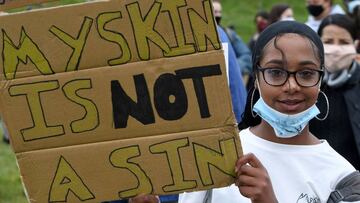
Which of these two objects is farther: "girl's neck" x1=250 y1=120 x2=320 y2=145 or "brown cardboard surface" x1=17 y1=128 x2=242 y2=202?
"girl's neck" x1=250 y1=120 x2=320 y2=145

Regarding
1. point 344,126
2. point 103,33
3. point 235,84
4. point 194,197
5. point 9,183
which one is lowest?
point 9,183

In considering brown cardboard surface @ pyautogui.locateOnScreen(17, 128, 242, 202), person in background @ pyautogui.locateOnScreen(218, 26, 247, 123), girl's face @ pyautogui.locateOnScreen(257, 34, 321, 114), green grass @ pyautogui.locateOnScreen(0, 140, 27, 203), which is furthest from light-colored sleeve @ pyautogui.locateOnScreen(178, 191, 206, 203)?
green grass @ pyautogui.locateOnScreen(0, 140, 27, 203)

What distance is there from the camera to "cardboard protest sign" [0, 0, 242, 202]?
11.6 feet

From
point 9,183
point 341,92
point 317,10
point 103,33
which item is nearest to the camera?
point 103,33

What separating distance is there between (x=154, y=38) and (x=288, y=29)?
52 cm

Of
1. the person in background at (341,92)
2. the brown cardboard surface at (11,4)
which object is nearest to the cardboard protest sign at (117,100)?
the brown cardboard surface at (11,4)

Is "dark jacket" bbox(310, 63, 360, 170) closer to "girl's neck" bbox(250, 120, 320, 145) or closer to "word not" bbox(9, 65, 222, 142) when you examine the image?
"girl's neck" bbox(250, 120, 320, 145)

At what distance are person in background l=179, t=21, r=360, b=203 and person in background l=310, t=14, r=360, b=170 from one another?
72.1 inches

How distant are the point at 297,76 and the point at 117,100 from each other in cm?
64

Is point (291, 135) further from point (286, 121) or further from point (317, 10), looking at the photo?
point (317, 10)

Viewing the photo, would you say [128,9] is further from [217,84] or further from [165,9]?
[217,84]

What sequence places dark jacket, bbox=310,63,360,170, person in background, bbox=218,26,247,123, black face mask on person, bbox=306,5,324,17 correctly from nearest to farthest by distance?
dark jacket, bbox=310,63,360,170 → person in background, bbox=218,26,247,123 → black face mask on person, bbox=306,5,324,17

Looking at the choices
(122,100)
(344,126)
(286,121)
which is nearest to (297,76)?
(286,121)

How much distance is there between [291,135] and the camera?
3676 millimetres
